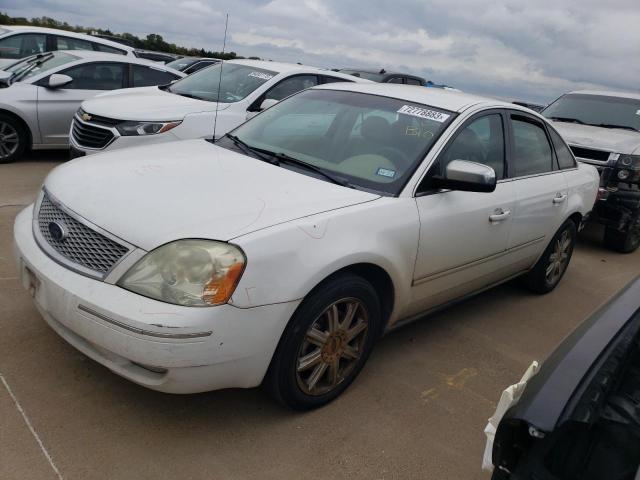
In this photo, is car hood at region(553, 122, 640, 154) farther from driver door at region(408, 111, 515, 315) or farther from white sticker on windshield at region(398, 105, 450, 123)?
white sticker on windshield at region(398, 105, 450, 123)

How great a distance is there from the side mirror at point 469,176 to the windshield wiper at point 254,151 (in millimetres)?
997

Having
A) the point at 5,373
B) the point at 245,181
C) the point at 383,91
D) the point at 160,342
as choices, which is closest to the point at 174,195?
the point at 245,181

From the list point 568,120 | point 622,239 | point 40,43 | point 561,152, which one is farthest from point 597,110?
point 40,43

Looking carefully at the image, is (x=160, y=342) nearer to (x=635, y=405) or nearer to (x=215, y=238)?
(x=215, y=238)

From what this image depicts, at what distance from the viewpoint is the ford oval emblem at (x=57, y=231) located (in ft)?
8.62

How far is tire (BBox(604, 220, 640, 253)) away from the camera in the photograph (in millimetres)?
6475

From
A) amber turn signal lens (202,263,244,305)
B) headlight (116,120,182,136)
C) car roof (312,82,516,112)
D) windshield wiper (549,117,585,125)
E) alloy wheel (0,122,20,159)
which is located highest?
car roof (312,82,516,112)

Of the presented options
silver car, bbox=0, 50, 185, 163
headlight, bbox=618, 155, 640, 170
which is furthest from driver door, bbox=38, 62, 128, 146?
headlight, bbox=618, 155, 640, 170

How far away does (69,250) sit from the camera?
259cm

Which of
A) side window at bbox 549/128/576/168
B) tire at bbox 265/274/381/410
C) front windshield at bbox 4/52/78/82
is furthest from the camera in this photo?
front windshield at bbox 4/52/78/82

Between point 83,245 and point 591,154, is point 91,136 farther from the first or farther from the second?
point 591,154

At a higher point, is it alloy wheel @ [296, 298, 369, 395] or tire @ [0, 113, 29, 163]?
alloy wheel @ [296, 298, 369, 395]

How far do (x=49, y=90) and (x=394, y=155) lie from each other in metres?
5.66

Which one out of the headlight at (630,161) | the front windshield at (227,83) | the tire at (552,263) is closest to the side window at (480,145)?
the tire at (552,263)
